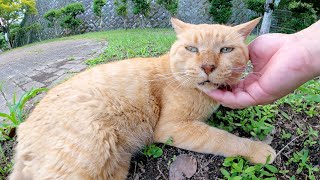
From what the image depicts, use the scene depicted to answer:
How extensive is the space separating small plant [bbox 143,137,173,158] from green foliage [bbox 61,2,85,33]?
2020cm

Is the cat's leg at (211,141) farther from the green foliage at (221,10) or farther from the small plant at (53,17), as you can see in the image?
the small plant at (53,17)

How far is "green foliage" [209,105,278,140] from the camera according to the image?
2629 millimetres

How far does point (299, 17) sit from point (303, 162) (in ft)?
39.8

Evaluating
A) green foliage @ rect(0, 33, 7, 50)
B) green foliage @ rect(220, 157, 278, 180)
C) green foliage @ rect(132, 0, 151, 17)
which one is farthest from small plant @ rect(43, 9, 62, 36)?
green foliage @ rect(220, 157, 278, 180)

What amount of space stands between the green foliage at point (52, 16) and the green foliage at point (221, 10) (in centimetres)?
1180

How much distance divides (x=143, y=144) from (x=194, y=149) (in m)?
0.52

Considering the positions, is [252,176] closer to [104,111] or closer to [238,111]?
[238,111]

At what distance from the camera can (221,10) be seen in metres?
16.0

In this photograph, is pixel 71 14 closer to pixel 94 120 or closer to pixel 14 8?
pixel 14 8

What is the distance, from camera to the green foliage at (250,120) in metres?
2.63

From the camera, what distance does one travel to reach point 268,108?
118 inches

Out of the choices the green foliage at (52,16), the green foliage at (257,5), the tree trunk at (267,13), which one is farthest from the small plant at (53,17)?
the tree trunk at (267,13)

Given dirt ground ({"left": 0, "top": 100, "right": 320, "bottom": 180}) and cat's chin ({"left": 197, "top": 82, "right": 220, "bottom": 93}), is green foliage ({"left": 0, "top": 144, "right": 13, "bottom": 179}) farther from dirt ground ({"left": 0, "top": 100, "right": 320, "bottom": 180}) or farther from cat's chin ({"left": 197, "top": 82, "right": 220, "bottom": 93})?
cat's chin ({"left": 197, "top": 82, "right": 220, "bottom": 93})

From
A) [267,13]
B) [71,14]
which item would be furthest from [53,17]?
[267,13]
